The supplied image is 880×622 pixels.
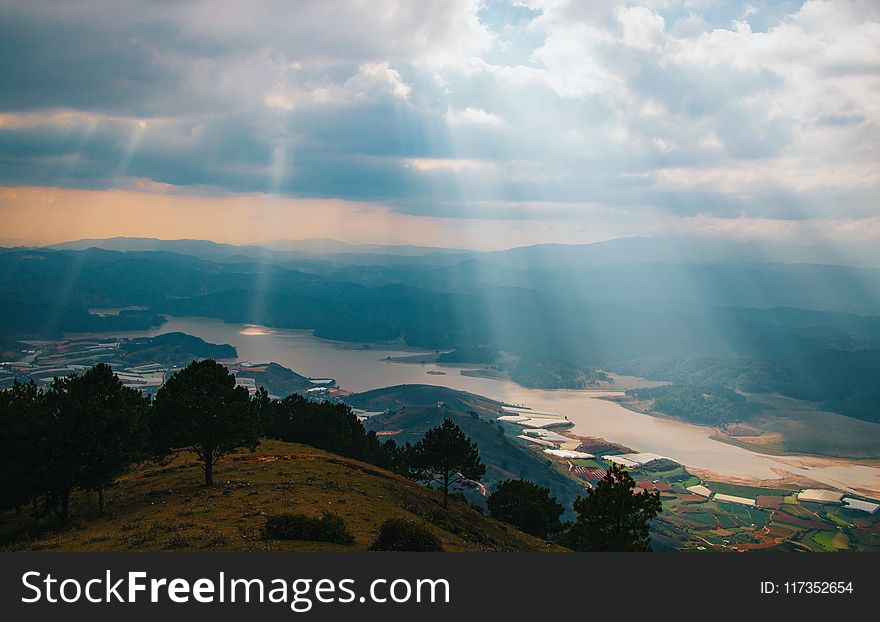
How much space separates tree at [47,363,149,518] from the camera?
30.2 metres

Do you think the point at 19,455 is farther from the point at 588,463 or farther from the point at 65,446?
the point at 588,463

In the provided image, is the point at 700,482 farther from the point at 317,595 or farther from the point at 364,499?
the point at 317,595

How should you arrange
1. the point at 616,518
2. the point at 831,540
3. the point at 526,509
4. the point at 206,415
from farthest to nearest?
the point at 831,540 → the point at 526,509 → the point at 206,415 → the point at 616,518

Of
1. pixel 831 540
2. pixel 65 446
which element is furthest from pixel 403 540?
pixel 831 540

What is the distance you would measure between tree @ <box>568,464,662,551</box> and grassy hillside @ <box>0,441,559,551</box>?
16.7 feet

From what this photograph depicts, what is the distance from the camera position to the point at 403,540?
2267cm

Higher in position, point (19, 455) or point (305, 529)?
point (19, 455)

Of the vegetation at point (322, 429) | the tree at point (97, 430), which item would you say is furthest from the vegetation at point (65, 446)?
the vegetation at point (322, 429)

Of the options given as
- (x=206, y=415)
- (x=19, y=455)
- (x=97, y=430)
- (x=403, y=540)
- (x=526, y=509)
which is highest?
(x=206, y=415)

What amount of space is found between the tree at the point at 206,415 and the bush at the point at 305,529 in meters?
13.6

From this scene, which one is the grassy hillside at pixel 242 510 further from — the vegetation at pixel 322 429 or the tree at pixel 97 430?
the vegetation at pixel 322 429

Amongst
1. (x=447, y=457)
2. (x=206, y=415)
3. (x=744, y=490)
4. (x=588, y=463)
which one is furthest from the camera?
(x=588, y=463)

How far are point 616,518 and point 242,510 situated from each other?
18046mm

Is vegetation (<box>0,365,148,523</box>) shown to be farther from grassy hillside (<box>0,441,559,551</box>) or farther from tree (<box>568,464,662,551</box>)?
tree (<box>568,464,662,551</box>)
